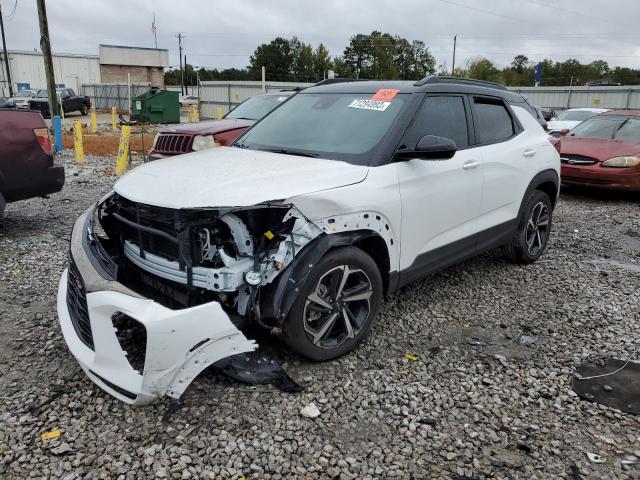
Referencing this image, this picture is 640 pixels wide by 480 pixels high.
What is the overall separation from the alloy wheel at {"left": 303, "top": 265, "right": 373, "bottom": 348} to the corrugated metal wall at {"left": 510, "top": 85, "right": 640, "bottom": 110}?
28.2m

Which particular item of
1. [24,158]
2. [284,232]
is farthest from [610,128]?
[24,158]

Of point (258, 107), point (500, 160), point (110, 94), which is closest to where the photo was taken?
point (500, 160)

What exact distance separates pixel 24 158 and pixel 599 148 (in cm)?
903

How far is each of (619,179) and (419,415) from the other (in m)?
7.77

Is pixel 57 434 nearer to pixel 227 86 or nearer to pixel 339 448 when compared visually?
pixel 339 448

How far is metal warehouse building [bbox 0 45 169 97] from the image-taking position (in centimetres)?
5188

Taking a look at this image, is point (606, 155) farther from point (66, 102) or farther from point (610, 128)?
point (66, 102)

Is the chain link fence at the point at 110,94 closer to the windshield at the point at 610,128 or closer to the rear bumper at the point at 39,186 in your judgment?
the windshield at the point at 610,128

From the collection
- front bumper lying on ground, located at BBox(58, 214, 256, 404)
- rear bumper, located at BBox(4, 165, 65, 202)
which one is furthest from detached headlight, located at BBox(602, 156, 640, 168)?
rear bumper, located at BBox(4, 165, 65, 202)

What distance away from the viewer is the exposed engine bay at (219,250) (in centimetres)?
294

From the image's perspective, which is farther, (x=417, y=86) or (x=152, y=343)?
(x=417, y=86)

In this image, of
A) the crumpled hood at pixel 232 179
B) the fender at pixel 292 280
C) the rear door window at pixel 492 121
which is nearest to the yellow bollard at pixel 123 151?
the crumpled hood at pixel 232 179

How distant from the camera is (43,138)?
609 centimetres

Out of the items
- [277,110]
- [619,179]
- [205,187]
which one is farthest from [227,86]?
[205,187]
